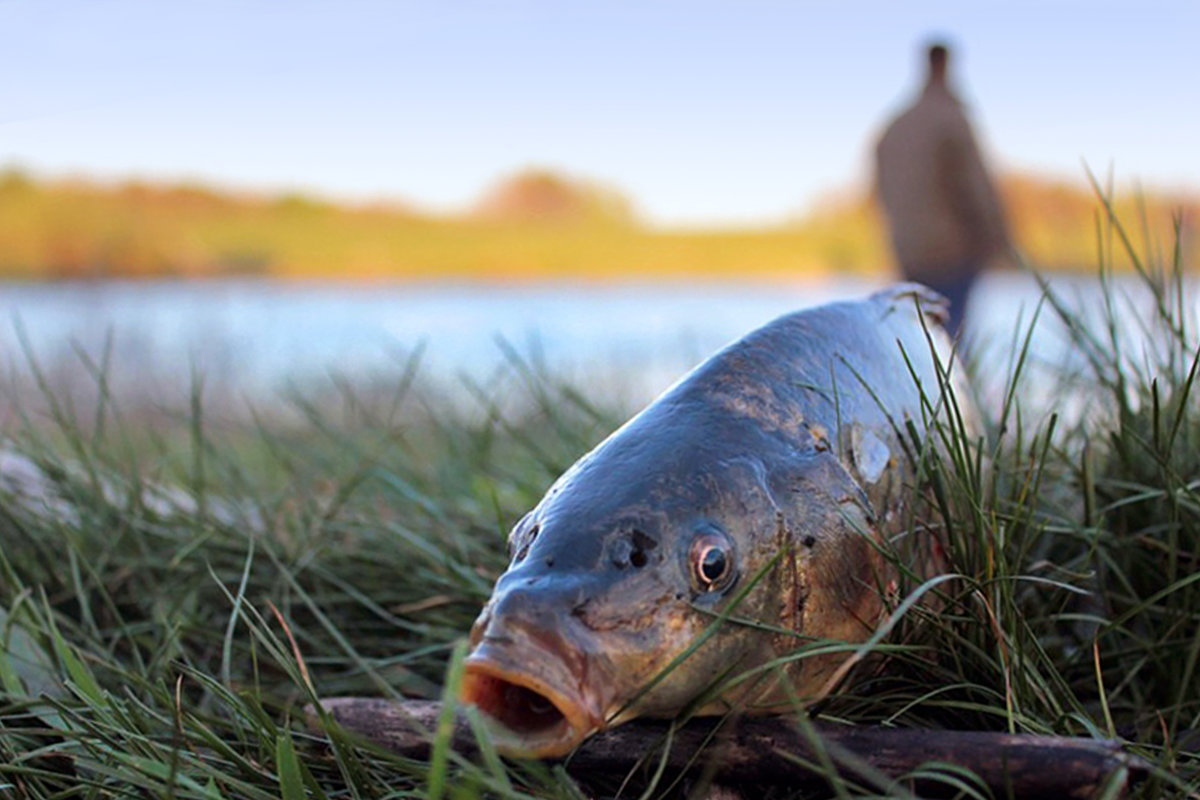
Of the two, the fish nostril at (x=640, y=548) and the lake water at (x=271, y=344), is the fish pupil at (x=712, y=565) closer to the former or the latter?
the fish nostril at (x=640, y=548)

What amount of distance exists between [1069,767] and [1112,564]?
74 cm

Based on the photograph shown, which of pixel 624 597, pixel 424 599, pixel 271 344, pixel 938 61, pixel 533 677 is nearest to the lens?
pixel 533 677

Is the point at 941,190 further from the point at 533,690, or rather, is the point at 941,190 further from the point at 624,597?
the point at 533,690

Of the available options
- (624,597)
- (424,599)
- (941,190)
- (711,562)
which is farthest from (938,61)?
(624,597)

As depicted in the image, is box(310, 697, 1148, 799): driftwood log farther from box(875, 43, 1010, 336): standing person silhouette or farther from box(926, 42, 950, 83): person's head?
box(926, 42, 950, 83): person's head

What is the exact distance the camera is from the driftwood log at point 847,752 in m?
1.51

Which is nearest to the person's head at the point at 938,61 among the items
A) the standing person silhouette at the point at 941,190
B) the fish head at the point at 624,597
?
the standing person silhouette at the point at 941,190

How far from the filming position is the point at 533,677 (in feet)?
4.48

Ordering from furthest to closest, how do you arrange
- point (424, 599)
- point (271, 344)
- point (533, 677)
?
point (271, 344), point (424, 599), point (533, 677)

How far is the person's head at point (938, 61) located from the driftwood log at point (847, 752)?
6.77 meters

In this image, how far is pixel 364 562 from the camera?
278 cm

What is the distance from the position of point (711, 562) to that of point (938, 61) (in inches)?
272

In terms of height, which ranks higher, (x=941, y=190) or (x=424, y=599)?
(x=941, y=190)

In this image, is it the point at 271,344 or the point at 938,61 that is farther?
the point at 271,344
